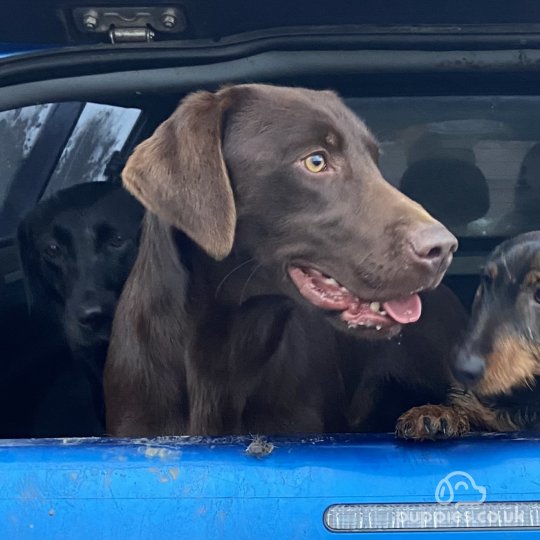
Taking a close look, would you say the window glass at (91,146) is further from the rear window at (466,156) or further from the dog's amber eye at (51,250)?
the rear window at (466,156)

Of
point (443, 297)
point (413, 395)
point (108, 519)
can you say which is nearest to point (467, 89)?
point (443, 297)

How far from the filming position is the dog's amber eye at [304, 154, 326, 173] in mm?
2473

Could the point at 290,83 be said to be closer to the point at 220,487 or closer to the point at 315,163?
the point at 315,163

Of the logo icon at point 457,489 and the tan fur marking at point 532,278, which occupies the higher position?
the logo icon at point 457,489

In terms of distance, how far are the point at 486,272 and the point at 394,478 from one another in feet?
3.43

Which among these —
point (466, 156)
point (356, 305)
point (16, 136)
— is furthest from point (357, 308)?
point (16, 136)

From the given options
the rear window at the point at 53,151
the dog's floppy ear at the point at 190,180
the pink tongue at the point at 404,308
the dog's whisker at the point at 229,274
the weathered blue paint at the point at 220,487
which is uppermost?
the dog's floppy ear at the point at 190,180

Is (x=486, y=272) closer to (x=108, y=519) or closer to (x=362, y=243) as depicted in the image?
(x=362, y=243)

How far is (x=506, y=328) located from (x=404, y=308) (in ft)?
0.93

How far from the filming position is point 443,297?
338 cm

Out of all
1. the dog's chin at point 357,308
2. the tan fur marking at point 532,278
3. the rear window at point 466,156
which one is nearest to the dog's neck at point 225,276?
the dog's chin at point 357,308

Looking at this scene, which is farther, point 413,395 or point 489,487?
point 413,395

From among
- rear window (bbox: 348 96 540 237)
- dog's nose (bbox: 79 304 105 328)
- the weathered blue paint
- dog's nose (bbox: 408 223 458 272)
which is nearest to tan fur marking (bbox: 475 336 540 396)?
dog's nose (bbox: 408 223 458 272)

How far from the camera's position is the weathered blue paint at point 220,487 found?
1.80 meters
